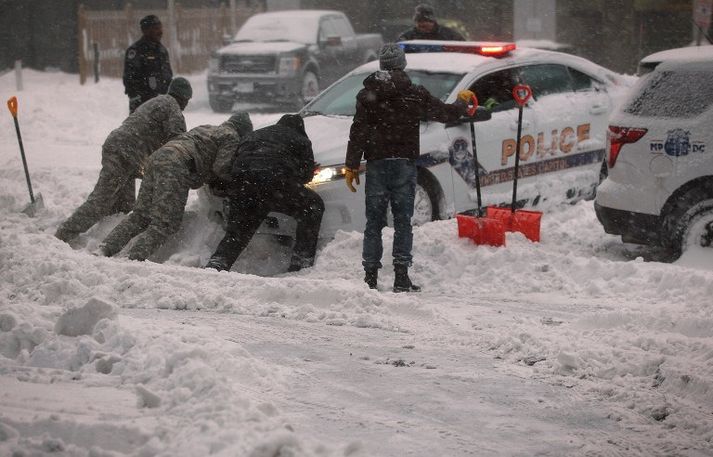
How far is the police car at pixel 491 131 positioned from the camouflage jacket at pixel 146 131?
1213mm

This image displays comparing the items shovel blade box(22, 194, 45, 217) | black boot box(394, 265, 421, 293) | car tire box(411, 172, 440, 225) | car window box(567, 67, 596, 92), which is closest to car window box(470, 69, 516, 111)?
car window box(567, 67, 596, 92)

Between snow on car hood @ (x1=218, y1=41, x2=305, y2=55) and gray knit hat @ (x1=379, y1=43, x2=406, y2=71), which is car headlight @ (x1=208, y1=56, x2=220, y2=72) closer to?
snow on car hood @ (x1=218, y1=41, x2=305, y2=55)

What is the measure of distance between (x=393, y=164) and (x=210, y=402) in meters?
3.54

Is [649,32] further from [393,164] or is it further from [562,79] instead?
[393,164]

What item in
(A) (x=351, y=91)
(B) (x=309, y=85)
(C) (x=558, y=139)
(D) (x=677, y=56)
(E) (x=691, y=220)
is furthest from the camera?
(B) (x=309, y=85)

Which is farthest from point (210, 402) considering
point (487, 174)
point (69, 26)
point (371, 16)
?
point (371, 16)

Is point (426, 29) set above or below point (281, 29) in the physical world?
above

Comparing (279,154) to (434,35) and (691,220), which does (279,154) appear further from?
(434,35)

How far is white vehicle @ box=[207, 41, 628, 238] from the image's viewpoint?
9234mm

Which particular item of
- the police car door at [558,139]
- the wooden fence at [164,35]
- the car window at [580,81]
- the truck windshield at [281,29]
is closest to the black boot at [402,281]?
the police car door at [558,139]

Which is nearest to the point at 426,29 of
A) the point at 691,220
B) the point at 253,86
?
the point at 691,220

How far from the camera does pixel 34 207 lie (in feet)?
34.3

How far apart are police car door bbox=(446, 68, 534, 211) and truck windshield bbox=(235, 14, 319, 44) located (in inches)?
444

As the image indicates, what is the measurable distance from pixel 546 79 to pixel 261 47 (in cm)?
Answer: 1066
